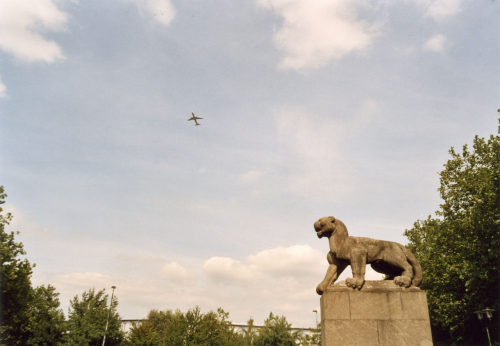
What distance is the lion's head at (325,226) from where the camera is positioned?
32.8 ft

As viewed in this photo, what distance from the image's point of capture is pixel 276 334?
37.5m

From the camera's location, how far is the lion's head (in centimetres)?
1001

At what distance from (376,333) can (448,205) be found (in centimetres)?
2291

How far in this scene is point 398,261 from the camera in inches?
385

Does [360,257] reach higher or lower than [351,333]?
higher

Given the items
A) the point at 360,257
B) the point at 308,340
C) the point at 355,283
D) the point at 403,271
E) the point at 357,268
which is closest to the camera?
the point at 355,283

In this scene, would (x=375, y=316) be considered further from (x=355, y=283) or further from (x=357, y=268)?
(x=357, y=268)

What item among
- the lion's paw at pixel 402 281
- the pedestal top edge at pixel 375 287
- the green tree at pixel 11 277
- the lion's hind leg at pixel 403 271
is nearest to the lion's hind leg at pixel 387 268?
the lion's hind leg at pixel 403 271

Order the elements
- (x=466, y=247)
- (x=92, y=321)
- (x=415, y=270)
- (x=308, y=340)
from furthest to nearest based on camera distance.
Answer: (x=308, y=340), (x=92, y=321), (x=466, y=247), (x=415, y=270)

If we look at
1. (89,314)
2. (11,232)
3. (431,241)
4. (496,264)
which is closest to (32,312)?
(89,314)

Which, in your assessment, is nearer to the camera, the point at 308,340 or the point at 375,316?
the point at 375,316

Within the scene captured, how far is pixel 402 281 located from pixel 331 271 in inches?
70.0

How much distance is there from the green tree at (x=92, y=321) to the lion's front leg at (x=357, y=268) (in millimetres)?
32806

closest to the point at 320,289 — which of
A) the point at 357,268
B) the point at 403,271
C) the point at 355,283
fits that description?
the point at 355,283
